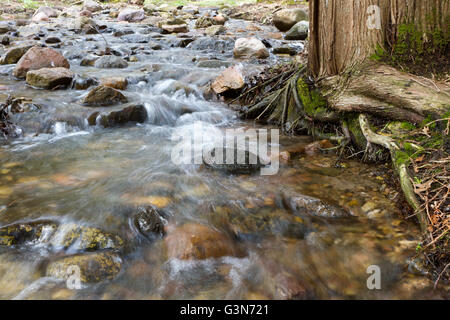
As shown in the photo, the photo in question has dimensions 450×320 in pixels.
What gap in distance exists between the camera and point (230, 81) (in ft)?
19.5

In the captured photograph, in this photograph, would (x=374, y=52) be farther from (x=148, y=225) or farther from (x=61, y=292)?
(x=61, y=292)

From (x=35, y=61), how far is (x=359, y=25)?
22.2ft

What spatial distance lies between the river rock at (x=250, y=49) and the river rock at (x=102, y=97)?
14.1 feet

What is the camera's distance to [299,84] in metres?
4.33

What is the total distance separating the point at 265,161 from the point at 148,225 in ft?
5.53

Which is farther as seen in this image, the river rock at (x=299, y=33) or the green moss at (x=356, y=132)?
the river rock at (x=299, y=33)

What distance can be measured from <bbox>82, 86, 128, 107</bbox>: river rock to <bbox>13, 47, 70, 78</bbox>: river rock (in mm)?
2255

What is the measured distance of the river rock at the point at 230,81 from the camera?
5855 mm

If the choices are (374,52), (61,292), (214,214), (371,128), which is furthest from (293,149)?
(61,292)

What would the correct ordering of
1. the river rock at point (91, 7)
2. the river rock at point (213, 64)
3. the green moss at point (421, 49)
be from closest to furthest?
the green moss at point (421, 49) → the river rock at point (213, 64) → the river rock at point (91, 7)

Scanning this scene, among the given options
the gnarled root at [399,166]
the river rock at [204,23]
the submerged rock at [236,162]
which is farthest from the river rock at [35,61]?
the river rock at [204,23]

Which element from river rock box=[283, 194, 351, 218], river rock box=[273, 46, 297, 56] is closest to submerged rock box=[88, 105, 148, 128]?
river rock box=[283, 194, 351, 218]

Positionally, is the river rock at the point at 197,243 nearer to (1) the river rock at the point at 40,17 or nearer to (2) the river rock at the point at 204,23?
(2) the river rock at the point at 204,23

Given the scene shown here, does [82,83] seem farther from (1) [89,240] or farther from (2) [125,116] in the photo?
(1) [89,240]
